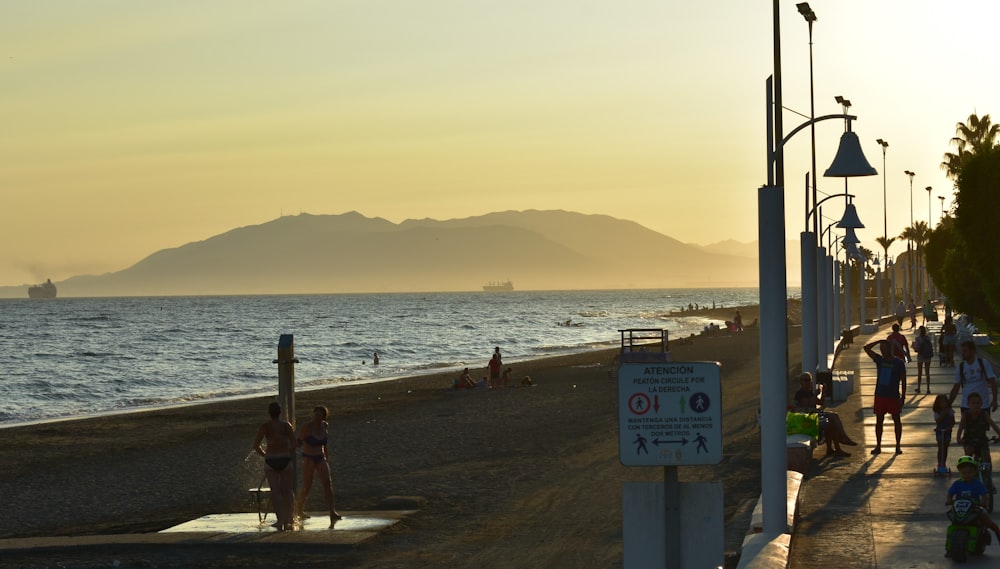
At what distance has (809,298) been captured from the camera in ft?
74.7

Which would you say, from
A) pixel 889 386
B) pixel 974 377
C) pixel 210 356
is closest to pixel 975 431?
pixel 974 377

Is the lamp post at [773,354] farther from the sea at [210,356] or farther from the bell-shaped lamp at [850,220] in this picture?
→ the sea at [210,356]

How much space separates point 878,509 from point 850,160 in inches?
148

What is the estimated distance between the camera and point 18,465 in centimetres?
2656

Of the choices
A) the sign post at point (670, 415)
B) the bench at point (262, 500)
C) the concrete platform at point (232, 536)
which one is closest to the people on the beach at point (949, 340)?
the bench at point (262, 500)

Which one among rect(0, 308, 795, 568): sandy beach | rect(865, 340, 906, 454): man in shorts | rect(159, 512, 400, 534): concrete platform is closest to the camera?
rect(0, 308, 795, 568): sandy beach

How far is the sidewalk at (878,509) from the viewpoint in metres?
11.3

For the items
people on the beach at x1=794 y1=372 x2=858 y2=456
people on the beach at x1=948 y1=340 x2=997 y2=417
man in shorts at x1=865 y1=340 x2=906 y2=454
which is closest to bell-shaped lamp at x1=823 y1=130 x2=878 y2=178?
people on the beach at x1=948 y1=340 x2=997 y2=417

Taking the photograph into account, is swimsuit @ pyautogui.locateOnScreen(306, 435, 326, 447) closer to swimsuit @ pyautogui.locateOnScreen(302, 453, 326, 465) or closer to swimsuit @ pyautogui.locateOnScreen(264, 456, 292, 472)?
swimsuit @ pyautogui.locateOnScreen(302, 453, 326, 465)

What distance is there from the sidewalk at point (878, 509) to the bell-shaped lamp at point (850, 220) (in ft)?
30.6

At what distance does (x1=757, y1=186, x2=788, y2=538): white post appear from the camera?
476 inches

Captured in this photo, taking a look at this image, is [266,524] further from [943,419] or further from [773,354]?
[943,419]

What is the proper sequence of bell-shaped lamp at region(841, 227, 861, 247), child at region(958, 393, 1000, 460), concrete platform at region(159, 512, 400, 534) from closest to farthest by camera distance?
1. child at region(958, 393, 1000, 460)
2. concrete platform at region(159, 512, 400, 534)
3. bell-shaped lamp at region(841, 227, 861, 247)

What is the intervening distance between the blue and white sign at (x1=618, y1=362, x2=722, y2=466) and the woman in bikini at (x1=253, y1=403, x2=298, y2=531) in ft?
25.9
